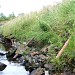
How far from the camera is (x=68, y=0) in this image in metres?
13.9

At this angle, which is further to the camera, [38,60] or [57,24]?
[57,24]

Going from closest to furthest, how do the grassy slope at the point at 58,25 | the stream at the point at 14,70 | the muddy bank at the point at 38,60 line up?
1. the muddy bank at the point at 38,60
2. the stream at the point at 14,70
3. the grassy slope at the point at 58,25

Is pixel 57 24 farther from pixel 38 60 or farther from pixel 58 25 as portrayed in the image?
pixel 38 60

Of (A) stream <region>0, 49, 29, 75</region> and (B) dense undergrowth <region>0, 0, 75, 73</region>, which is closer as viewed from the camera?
(B) dense undergrowth <region>0, 0, 75, 73</region>

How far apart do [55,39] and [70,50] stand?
2.42 m

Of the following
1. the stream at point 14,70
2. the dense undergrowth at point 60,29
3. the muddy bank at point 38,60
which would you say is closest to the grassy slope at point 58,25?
the dense undergrowth at point 60,29

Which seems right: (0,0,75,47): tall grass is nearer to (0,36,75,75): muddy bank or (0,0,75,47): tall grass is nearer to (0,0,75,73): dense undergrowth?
(0,0,75,73): dense undergrowth

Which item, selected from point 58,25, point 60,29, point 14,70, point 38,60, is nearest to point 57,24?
point 58,25

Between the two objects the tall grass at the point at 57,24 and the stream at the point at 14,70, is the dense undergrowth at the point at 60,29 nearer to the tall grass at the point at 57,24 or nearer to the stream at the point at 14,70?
the tall grass at the point at 57,24

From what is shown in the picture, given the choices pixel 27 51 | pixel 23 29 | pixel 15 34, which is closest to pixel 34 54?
pixel 27 51

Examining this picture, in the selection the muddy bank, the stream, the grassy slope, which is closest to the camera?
the muddy bank

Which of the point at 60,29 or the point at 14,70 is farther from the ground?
the point at 60,29

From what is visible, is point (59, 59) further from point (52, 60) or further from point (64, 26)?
point (64, 26)

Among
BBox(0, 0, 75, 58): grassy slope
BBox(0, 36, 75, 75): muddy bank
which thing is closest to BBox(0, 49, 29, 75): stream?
BBox(0, 36, 75, 75): muddy bank
